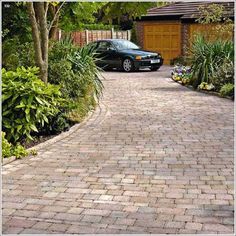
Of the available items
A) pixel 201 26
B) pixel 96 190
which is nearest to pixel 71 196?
pixel 96 190

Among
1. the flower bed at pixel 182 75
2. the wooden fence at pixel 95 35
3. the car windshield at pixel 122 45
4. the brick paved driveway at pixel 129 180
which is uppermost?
the wooden fence at pixel 95 35

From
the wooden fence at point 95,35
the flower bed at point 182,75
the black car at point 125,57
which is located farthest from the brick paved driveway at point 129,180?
the wooden fence at point 95,35

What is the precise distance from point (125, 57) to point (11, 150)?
16.1m

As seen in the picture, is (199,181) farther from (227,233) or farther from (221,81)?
(221,81)

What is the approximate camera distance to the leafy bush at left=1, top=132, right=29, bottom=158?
666 cm

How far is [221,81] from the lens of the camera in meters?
13.9

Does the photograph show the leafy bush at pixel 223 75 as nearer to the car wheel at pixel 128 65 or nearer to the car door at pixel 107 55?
the car wheel at pixel 128 65

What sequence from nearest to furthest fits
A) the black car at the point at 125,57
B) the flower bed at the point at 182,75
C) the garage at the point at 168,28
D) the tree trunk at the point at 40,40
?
the tree trunk at the point at 40,40, the flower bed at the point at 182,75, the black car at the point at 125,57, the garage at the point at 168,28

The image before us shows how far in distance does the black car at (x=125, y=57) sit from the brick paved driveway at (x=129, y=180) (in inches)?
482

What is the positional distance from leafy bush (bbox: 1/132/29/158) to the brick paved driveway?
20 centimetres

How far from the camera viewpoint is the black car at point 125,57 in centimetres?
2220

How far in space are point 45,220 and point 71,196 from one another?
75 cm

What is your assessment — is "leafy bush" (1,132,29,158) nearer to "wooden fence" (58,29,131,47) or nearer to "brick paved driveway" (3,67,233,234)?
"brick paved driveway" (3,67,233,234)

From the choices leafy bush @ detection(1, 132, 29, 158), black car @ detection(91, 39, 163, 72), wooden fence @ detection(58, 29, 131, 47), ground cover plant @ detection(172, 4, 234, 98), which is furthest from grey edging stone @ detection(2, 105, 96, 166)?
wooden fence @ detection(58, 29, 131, 47)
